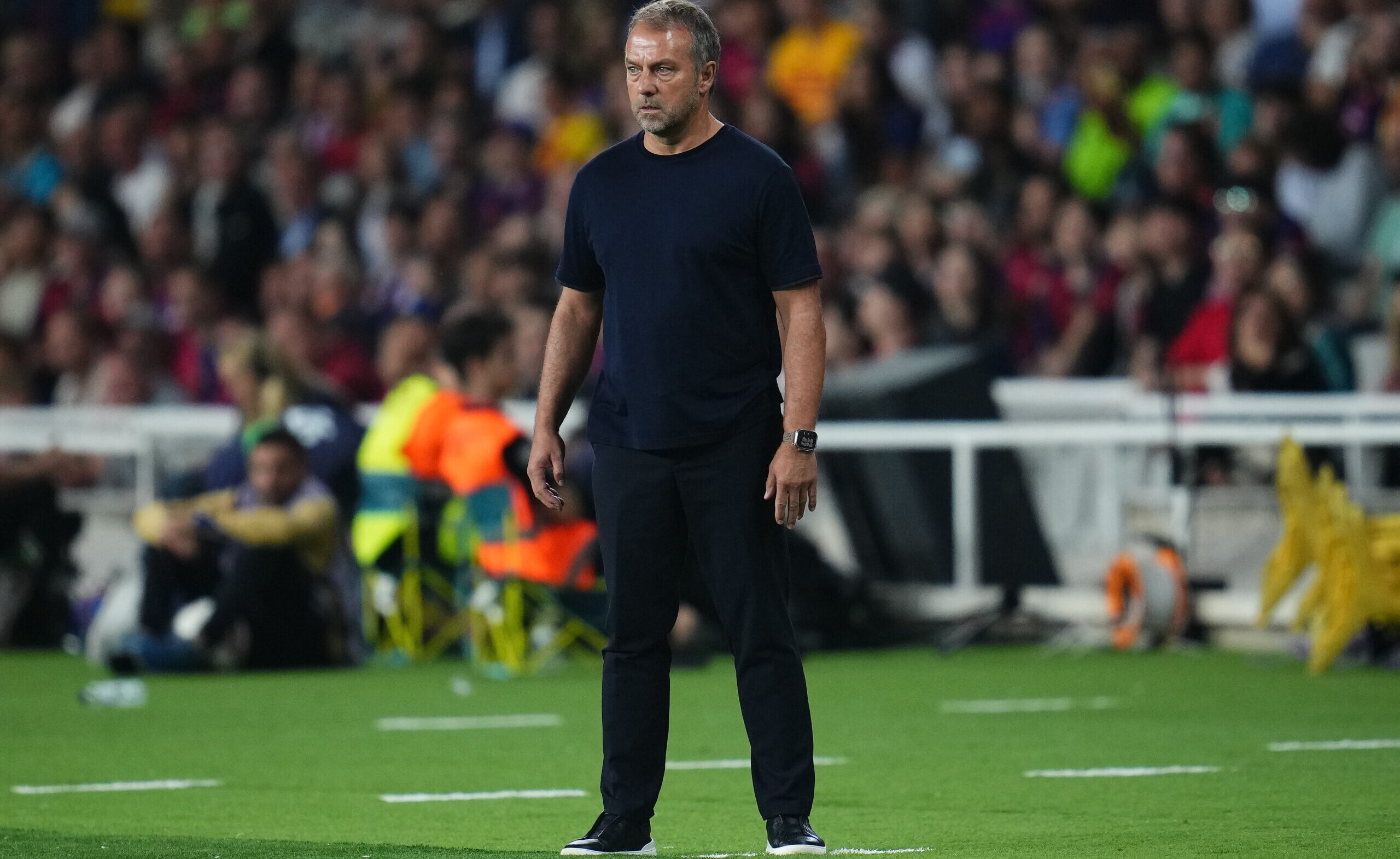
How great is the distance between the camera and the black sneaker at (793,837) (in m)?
5.71

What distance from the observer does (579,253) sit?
235 inches

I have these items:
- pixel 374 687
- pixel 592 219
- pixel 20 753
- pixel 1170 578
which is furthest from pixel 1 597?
pixel 592 219

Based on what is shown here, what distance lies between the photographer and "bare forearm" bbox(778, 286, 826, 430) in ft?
18.7

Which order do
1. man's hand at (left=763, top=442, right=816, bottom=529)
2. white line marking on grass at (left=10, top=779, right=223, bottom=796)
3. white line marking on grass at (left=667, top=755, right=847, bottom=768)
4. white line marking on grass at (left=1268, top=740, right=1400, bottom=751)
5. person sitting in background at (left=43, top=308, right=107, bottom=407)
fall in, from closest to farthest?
man's hand at (left=763, top=442, right=816, bottom=529) → white line marking on grass at (left=10, top=779, right=223, bottom=796) → white line marking on grass at (left=667, top=755, right=847, bottom=768) → white line marking on grass at (left=1268, top=740, right=1400, bottom=751) → person sitting in background at (left=43, top=308, right=107, bottom=407)

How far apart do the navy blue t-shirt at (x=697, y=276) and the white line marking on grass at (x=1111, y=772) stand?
2.36 meters

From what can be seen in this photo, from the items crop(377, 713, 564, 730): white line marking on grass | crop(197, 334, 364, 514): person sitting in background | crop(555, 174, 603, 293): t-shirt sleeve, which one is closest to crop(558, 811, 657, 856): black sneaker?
crop(555, 174, 603, 293): t-shirt sleeve

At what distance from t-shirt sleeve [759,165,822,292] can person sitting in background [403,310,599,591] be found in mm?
5895

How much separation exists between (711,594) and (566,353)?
709 millimetres

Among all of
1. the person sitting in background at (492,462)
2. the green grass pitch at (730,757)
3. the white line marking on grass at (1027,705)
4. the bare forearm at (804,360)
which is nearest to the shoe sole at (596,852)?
the green grass pitch at (730,757)

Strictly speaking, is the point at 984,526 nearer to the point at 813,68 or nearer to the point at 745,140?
the point at 813,68

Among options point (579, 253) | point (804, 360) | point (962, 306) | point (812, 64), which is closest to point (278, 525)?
point (962, 306)

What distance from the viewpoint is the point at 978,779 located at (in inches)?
301

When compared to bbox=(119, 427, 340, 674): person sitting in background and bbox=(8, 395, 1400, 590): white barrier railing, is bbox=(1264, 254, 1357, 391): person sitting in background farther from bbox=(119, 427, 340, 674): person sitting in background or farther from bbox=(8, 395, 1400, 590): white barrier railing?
bbox=(119, 427, 340, 674): person sitting in background

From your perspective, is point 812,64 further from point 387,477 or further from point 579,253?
point 579,253
